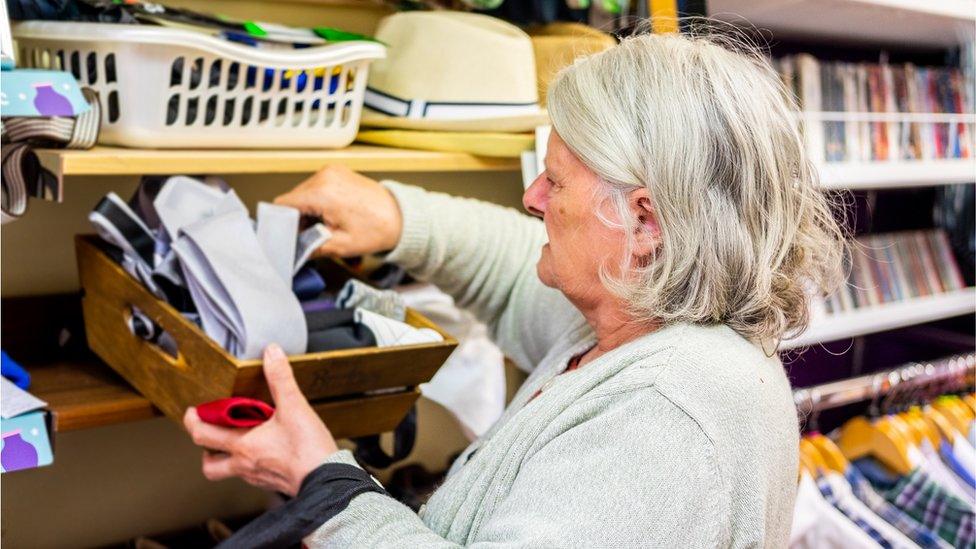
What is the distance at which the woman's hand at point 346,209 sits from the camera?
45.6 inches

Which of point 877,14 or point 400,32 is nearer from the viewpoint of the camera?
point 400,32

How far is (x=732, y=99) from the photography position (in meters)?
0.87

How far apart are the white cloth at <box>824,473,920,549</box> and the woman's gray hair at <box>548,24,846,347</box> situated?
0.79 m

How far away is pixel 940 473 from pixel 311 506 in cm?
135

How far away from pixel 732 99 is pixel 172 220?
620 mm

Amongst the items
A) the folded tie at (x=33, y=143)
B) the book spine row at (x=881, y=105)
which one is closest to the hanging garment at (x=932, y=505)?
the book spine row at (x=881, y=105)

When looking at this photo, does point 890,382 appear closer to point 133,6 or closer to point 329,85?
point 329,85

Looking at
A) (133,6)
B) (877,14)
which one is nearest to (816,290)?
(133,6)

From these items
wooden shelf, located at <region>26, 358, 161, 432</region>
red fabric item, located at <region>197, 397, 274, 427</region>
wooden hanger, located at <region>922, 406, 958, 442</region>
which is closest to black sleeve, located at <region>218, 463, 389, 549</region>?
red fabric item, located at <region>197, 397, 274, 427</region>

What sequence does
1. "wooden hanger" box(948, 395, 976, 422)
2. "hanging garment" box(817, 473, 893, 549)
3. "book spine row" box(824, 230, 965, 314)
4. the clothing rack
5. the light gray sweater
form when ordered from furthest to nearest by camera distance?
"book spine row" box(824, 230, 965, 314) → "wooden hanger" box(948, 395, 976, 422) → the clothing rack → "hanging garment" box(817, 473, 893, 549) → the light gray sweater

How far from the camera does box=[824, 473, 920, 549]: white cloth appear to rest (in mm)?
1527

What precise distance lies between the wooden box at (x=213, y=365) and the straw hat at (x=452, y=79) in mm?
307

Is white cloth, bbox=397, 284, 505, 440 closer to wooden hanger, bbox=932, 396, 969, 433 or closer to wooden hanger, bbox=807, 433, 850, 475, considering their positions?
wooden hanger, bbox=807, 433, 850, 475

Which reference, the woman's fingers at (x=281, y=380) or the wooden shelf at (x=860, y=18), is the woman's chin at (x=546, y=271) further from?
the wooden shelf at (x=860, y=18)
